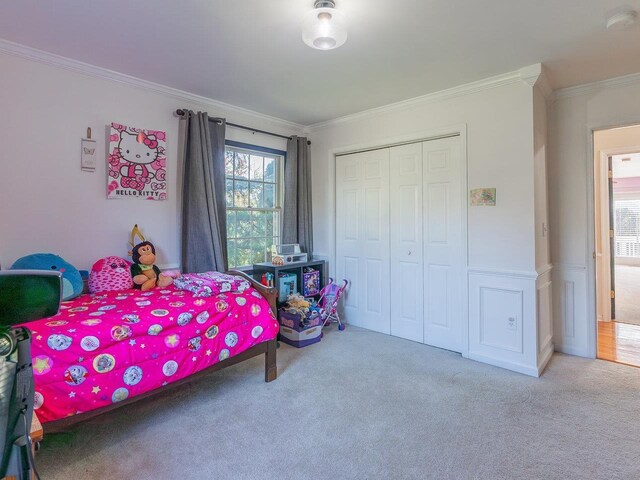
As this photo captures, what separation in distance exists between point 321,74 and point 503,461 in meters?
2.91

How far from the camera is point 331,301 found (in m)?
4.12

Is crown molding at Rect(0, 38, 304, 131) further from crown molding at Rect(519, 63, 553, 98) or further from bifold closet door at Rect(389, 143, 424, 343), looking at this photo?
crown molding at Rect(519, 63, 553, 98)

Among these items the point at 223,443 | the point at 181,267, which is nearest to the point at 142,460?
the point at 223,443

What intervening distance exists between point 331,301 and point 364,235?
869 mm

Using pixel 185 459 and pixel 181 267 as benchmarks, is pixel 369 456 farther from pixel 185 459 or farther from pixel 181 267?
pixel 181 267

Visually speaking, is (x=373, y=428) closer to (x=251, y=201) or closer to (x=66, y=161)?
(x=251, y=201)

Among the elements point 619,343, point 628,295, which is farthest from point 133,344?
point 628,295

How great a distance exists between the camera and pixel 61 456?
6.11 ft

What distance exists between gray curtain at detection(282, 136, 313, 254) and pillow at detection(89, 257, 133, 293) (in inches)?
72.6

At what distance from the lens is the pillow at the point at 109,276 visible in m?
2.60

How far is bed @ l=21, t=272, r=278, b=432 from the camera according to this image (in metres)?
1.70

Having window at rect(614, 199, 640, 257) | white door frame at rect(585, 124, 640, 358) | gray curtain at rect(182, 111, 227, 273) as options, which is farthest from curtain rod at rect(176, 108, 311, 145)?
window at rect(614, 199, 640, 257)

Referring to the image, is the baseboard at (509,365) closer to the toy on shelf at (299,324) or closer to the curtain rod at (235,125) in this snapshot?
the toy on shelf at (299,324)

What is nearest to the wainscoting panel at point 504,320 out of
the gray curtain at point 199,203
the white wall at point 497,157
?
the white wall at point 497,157
